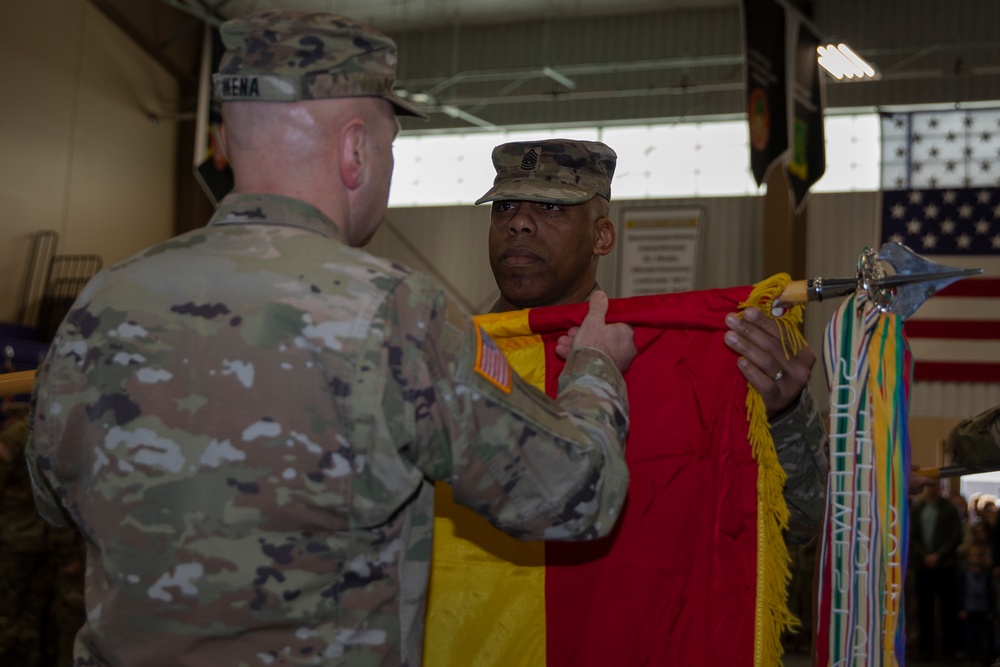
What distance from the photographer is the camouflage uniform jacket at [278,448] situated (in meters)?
1.46

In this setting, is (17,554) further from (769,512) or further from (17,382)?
(769,512)

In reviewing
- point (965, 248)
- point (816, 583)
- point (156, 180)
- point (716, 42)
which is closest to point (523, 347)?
point (816, 583)

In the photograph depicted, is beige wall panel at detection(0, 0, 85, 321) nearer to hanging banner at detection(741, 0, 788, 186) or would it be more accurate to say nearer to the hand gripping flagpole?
hanging banner at detection(741, 0, 788, 186)

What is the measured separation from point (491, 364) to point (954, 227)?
11.4 metres

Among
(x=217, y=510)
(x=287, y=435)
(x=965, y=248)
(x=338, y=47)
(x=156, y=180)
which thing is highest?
(x=156, y=180)

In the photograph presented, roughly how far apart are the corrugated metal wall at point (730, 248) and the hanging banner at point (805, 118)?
317 centimetres

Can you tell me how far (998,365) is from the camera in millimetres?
11711

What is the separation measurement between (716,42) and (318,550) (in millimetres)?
13033

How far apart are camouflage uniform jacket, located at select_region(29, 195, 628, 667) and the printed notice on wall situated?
10.4 m

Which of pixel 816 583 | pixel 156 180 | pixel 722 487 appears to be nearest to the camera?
pixel 816 583

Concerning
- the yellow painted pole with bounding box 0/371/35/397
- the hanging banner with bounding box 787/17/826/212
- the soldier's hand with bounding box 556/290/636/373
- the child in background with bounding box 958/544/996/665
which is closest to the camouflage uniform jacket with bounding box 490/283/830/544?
the soldier's hand with bounding box 556/290/636/373

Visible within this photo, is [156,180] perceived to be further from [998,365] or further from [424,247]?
[998,365]

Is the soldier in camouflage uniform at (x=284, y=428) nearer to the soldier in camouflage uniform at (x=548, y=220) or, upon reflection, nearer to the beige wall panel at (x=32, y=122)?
the soldier in camouflage uniform at (x=548, y=220)

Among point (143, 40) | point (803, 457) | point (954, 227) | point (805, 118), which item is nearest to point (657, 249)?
point (954, 227)
